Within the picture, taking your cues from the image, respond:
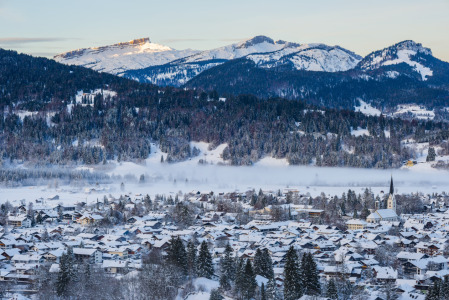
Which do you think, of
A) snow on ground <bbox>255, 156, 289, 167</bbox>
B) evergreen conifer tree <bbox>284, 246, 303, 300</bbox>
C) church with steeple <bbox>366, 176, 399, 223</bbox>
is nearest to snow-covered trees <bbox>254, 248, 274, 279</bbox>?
evergreen conifer tree <bbox>284, 246, 303, 300</bbox>

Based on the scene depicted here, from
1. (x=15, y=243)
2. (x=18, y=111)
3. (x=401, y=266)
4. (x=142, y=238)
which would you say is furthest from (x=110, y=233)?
(x=18, y=111)

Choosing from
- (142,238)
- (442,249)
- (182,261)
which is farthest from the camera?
(142,238)

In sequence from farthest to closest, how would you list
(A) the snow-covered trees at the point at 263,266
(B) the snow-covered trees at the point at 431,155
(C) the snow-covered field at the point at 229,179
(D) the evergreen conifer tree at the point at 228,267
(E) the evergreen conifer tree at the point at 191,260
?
(B) the snow-covered trees at the point at 431,155 < (C) the snow-covered field at the point at 229,179 < (E) the evergreen conifer tree at the point at 191,260 < (A) the snow-covered trees at the point at 263,266 < (D) the evergreen conifer tree at the point at 228,267

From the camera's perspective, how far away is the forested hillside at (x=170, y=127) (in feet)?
481

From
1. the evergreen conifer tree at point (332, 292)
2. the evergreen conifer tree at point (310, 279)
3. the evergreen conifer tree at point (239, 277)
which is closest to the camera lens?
the evergreen conifer tree at point (332, 292)

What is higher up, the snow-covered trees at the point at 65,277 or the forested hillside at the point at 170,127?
the forested hillside at the point at 170,127

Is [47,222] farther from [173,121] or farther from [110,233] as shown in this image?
[173,121]

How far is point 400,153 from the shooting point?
14588 centimetres

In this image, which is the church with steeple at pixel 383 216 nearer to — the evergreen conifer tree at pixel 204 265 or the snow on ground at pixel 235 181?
the snow on ground at pixel 235 181

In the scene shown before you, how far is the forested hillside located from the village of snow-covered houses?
1365 inches

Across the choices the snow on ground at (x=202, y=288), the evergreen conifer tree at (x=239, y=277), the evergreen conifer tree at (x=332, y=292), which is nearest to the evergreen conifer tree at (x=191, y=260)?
the snow on ground at (x=202, y=288)

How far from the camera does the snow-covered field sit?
12238cm

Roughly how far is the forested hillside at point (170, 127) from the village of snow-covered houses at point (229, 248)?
34.7 m

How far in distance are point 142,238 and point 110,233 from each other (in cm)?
709
